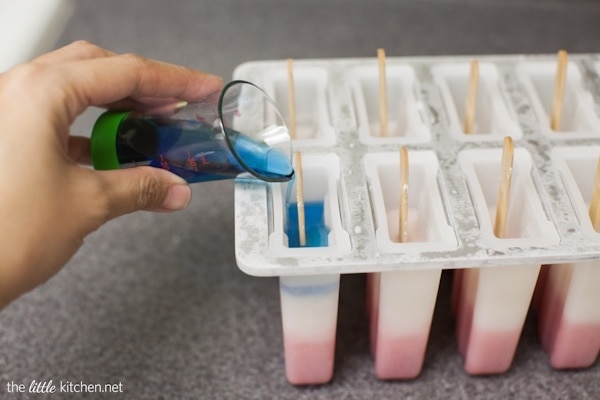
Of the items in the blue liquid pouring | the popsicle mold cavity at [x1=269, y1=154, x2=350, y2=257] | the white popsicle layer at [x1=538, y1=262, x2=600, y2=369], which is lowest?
the white popsicle layer at [x1=538, y1=262, x2=600, y2=369]

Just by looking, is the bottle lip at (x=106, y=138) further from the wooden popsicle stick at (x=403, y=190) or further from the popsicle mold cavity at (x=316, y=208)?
the wooden popsicle stick at (x=403, y=190)

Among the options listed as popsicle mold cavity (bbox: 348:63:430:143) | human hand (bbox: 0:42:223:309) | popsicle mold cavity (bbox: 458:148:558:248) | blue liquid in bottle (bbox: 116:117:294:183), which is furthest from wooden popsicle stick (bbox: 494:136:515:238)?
human hand (bbox: 0:42:223:309)

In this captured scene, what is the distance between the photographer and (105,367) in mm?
896

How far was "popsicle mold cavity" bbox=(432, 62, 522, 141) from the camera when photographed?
2.77 feet

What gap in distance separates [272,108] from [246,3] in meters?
0.72

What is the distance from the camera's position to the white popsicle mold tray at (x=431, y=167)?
2.34 feet

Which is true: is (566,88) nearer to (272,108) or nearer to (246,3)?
(272,108)

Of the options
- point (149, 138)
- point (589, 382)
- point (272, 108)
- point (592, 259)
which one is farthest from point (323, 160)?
point (589, 382)

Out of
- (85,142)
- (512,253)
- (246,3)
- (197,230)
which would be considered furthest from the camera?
(246,3)

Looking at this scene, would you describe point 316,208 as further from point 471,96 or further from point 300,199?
point 471,96

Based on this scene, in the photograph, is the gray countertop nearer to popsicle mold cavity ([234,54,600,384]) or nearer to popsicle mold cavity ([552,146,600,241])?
popsicle mold cavity ([234,54,600,384])

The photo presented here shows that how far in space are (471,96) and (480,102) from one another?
92mm

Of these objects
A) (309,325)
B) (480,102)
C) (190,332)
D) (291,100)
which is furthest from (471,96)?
(190,332)

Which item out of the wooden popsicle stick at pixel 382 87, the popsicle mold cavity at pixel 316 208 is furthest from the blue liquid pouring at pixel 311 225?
the wooden popsicle stick at pixel 382 87
